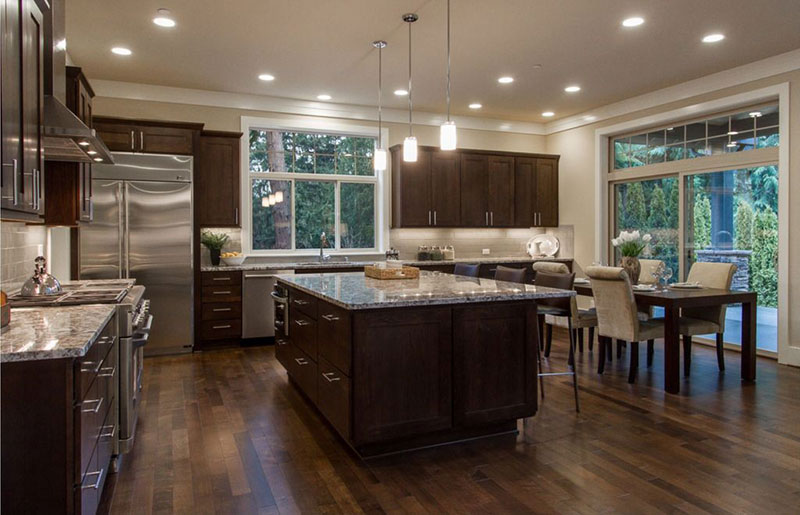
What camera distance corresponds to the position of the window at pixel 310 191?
6703 mm

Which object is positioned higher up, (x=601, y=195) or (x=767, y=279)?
(x=601, y=195)

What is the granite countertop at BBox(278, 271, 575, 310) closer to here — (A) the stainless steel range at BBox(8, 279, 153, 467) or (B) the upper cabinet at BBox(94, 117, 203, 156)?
(A) the stainless steel range at BBox(8, 279, 153, 467)

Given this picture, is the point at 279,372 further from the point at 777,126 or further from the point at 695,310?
the point at 777,126

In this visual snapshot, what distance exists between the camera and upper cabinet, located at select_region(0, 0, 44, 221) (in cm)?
196

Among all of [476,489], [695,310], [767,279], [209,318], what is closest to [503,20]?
[695,310]

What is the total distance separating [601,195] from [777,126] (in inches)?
88.8

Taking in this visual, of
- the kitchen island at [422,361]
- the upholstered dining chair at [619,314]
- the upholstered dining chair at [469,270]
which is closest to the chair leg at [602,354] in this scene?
the upholstered dining chair at [619,314]

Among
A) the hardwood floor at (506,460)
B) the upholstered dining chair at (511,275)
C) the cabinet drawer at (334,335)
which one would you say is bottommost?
the hardwood floor at (506,460)

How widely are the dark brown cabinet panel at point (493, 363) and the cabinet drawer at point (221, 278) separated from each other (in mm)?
3623

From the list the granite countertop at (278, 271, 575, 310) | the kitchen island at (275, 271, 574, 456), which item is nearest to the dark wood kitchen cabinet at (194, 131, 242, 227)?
the granite countertop at (278, 271, 575, 310)

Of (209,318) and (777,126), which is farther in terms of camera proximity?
(209,318)

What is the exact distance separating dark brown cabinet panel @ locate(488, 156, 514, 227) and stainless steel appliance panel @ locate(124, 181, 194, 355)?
400 centimetres

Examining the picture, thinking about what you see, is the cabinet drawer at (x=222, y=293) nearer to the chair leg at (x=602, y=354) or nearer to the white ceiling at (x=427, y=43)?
the white ceiling at (x=427, y=43)

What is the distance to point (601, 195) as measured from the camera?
7.27m
